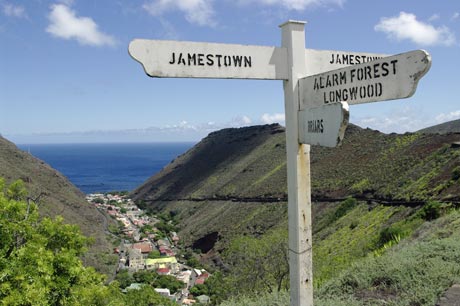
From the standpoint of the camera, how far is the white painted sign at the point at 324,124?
7.77 ft

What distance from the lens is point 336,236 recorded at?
28719 mm

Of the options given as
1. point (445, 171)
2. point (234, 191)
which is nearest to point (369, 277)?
point (445, 171)

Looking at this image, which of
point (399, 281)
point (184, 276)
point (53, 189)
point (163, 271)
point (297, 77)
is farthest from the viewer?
point (53, 189)

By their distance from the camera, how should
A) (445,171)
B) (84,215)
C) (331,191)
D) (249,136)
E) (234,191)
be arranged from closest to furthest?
1. (445,171)
2. (331,191)
3. (84,215)
4. (234,191)
5. (249,136)

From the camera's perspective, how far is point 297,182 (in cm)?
298

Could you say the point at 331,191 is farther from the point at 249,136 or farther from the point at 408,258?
the point at 249,136

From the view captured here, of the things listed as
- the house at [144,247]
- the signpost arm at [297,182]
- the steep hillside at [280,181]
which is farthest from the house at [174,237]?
the signpost arm at [297,182]

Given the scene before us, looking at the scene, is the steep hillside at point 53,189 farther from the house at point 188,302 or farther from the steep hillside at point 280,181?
the steep hillside at point 280,181

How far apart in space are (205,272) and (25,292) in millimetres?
38946

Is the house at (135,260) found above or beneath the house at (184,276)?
above

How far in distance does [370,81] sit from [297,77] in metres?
0.57

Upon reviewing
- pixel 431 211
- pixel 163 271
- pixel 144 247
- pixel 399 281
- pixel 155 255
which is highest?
pixel 399 281

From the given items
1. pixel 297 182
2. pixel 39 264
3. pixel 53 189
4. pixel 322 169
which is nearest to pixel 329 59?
pixel 297 182

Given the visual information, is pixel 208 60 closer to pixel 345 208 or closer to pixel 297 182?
pixel 297 182
